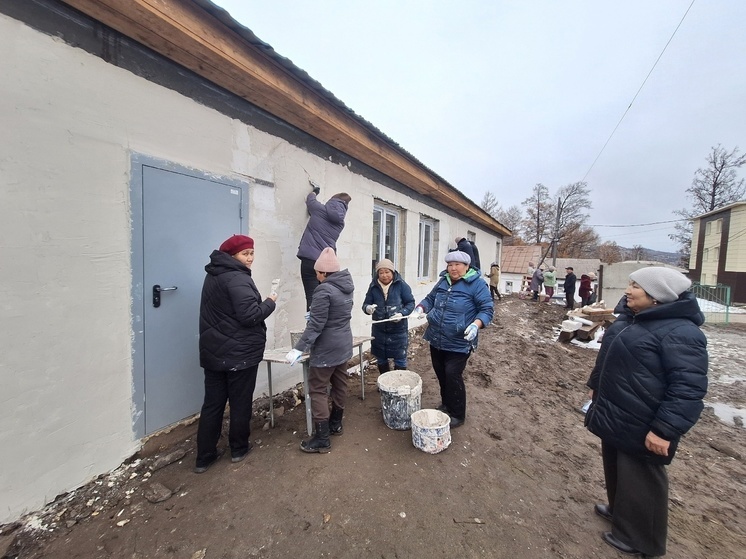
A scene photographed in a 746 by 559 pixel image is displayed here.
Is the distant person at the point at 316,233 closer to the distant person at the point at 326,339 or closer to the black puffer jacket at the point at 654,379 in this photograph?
the distant person at the point at 326,339

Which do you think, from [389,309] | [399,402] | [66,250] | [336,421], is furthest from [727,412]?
[66,250]

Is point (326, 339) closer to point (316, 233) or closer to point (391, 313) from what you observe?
point (391, 313)

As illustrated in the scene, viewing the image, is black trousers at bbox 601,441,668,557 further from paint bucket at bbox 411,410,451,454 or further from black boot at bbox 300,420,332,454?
black boot at bbox 300,420,332,454

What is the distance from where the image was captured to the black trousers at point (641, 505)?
182 centimetres

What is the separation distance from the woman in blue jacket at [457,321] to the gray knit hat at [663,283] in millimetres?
1258

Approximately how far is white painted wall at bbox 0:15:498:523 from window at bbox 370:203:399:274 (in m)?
3.58

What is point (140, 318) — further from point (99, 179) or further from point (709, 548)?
point (709, 548)

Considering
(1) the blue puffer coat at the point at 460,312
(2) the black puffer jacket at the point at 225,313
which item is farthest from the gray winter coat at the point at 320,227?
(1) the blue puffer coat at the point at 460,312

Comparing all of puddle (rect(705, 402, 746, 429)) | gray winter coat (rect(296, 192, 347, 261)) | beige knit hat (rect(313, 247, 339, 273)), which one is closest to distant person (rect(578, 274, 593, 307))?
puddle (rect(705, 402, 746, 429))

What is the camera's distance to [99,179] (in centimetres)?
219

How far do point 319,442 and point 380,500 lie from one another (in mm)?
768

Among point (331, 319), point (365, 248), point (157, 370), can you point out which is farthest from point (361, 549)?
point (365, 248)

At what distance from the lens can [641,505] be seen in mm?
1851

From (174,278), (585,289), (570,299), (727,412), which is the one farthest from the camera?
(570,299)
